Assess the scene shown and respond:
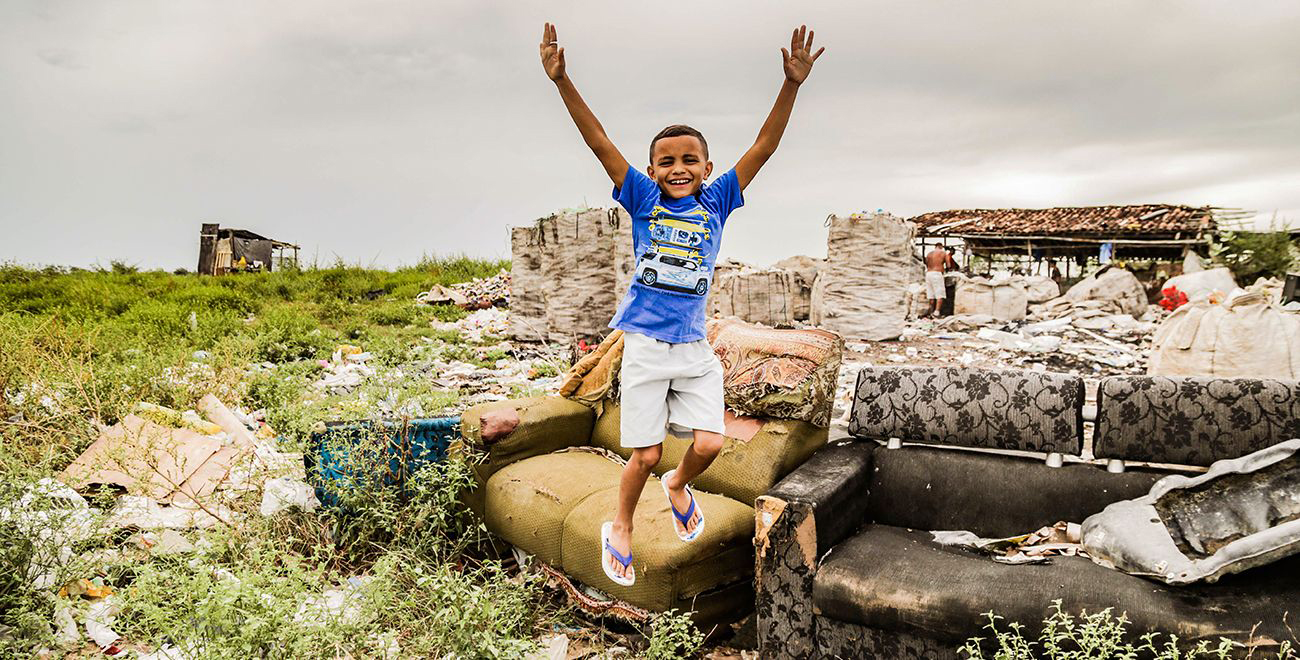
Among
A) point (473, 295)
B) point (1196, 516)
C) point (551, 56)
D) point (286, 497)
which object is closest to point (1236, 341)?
point (1196, 516)

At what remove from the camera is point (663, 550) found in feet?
9.48

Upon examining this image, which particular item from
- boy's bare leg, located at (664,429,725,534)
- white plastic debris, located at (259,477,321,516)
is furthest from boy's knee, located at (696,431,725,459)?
white plastic debris, located at (259,477,321,516)

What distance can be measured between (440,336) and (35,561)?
7.31 metres

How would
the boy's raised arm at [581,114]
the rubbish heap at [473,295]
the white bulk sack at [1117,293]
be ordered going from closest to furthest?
1. the boy's raised arm at [581,114]
2. the rubbish heap at [473,295]
3. the white bulk sack at [1117,293]

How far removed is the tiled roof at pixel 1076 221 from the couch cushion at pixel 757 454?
1989 centimetres

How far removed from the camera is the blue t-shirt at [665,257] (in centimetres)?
260

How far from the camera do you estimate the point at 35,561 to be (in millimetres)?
2912

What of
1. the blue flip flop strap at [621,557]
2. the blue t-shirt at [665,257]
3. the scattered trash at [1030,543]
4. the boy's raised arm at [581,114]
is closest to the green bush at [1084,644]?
the scattered trash at [1030,543]

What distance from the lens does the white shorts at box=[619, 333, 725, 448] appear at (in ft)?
8.68

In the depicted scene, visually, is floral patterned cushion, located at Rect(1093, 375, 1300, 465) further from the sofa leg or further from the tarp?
the sofa leg

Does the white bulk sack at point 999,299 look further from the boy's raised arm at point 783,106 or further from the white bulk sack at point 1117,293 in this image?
the boy's raised arm at point 783,106

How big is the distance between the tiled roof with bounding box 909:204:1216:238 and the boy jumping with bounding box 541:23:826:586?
67.6 ft

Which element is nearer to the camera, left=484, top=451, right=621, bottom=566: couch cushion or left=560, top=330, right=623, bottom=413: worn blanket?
left=484, top=451, right=621, bottom=566: couch cushion

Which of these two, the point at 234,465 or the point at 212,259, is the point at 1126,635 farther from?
the point at 212,259
